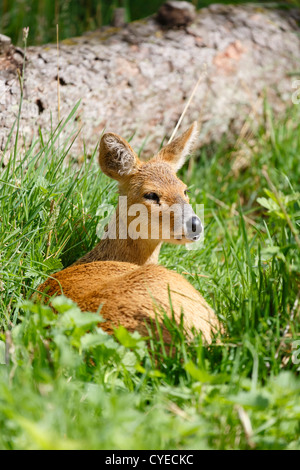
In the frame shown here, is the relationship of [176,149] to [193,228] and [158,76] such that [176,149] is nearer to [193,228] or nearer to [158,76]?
[193,228]

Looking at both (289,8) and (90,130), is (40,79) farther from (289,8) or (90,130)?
(289,8)

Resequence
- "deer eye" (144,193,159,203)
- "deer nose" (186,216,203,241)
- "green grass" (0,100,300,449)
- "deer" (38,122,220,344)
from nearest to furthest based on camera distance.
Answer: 1. "green grass" (0,100,300,449)
2. "deer" (38,122,220,344)
3. "deer nose" (186,216,203,241)
4. "deer eye" (144,193,159,203)

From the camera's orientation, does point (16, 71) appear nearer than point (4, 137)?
No

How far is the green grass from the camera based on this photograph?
1.91m

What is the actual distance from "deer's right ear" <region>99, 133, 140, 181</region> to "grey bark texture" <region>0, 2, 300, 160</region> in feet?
1.87

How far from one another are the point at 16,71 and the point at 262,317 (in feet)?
8.84

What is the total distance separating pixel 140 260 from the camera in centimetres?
384

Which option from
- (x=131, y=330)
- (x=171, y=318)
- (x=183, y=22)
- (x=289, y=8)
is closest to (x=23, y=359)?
(x=131, y=330)

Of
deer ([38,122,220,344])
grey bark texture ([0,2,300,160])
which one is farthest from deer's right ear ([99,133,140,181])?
grey bark texture ([0,2,300,160])

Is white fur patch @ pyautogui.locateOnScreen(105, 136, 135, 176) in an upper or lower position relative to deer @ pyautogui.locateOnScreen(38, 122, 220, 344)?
upper

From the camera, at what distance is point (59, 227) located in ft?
12.3

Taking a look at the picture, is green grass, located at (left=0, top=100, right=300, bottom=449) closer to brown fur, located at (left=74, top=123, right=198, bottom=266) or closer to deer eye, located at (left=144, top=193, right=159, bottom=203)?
brown fur, located at (left=74, top=123, right=198, bottom=266)

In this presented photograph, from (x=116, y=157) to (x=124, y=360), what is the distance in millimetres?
1842

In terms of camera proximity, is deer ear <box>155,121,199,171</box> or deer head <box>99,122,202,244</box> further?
deer ear <box>155,121,199,171</box>
